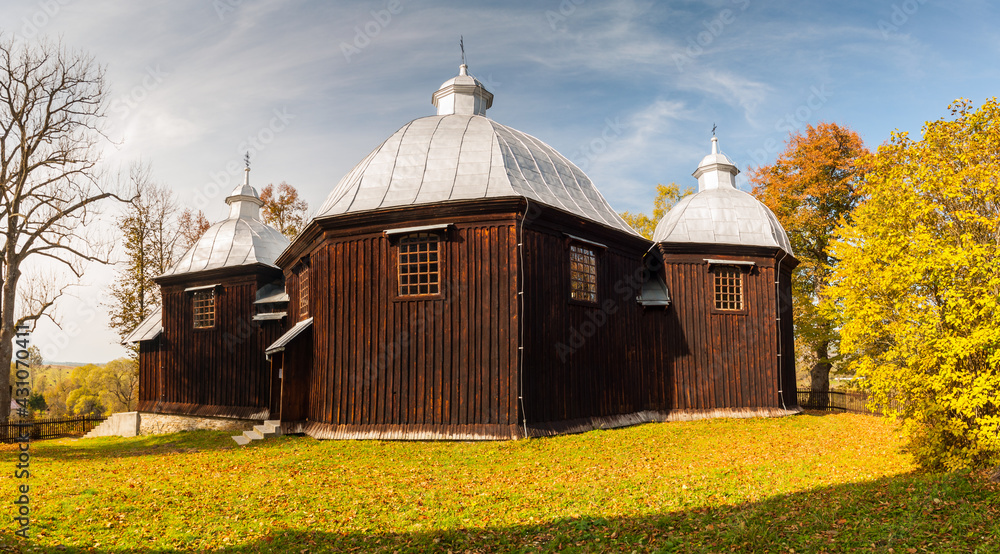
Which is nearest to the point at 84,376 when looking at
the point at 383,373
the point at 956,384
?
the point at 383,373

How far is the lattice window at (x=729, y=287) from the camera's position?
16734 mm

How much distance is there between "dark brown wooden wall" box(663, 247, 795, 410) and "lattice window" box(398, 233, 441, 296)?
7.46m

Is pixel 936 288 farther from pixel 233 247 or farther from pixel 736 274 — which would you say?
pixel 233 247

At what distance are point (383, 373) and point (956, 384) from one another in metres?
9.91

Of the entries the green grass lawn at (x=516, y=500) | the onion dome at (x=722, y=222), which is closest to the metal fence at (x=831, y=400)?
the onion dome at (x=722, y=222)

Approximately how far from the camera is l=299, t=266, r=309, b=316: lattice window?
49.8 ft

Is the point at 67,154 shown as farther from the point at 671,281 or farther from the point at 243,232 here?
the point at 671,281

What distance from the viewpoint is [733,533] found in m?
5.93

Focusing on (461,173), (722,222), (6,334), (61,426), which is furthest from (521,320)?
(61,426)

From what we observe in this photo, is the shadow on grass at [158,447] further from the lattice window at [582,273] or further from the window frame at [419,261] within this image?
the lattice window at [582,273]

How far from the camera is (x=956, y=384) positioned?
805cm

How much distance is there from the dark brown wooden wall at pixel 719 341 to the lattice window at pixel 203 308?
14.5 meters

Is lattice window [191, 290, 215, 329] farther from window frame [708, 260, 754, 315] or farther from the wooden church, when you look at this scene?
window frame [708, 260, 754, 315]

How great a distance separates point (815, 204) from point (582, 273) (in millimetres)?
15985
